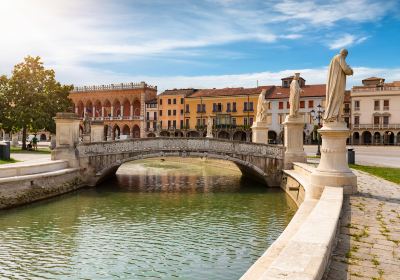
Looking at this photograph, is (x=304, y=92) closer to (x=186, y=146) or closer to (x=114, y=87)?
(x=114, y=87)

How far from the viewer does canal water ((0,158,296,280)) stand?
9.33m

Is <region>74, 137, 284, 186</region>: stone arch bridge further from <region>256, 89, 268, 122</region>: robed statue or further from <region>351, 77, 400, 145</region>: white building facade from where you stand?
<region>351, 77, 400, 145</region>: white building facade

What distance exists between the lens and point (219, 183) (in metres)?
24.7

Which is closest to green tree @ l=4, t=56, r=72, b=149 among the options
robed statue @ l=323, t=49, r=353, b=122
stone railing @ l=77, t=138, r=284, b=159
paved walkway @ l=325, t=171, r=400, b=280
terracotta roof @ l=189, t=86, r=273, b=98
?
stone railing @ l=77, t=138, r=284, b=159

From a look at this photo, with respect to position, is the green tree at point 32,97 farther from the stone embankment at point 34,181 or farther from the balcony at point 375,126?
the balcony at point 375,126

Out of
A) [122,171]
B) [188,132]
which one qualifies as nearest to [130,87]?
[188,132]

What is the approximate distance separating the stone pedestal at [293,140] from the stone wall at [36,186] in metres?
10.6

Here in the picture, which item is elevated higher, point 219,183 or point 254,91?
point 254,91

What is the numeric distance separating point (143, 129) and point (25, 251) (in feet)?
240

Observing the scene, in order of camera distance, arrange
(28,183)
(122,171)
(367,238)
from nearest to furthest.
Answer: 1. (367,238)
2. (28,183)
3. (122,171)

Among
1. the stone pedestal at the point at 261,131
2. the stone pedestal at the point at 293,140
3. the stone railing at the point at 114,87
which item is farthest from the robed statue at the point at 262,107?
the stone railing at the point at 114,87

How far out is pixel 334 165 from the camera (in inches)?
460

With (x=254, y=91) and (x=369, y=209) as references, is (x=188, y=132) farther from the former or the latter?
(x=369, y=209)

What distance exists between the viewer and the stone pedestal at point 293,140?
67.5 ft
